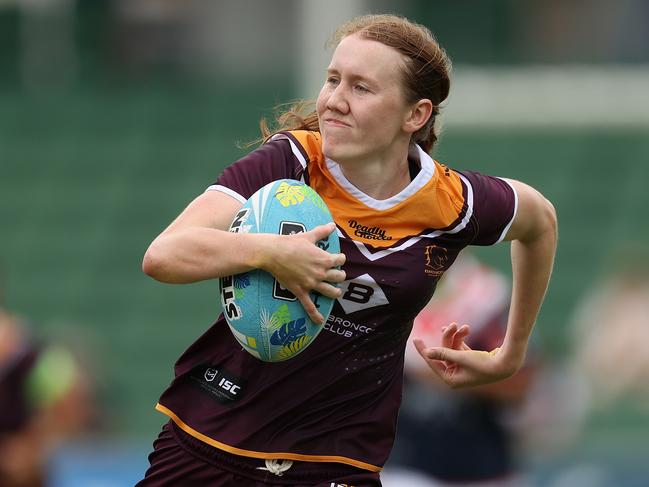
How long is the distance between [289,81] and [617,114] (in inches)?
138

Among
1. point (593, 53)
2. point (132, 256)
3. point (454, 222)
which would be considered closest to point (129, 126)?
point (132, 256)

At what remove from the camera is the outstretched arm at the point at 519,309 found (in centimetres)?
479

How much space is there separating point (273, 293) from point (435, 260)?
0.72 metres

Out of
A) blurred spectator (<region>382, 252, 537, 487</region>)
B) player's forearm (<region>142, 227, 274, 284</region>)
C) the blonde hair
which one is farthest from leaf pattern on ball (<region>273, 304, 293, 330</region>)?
blurred spectator (<region>382, 252, 537, 487</region>)

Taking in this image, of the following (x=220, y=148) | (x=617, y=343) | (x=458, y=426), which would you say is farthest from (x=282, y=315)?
(x=220, y=148)

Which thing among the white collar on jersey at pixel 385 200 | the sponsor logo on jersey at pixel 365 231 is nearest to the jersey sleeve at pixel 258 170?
the white collar on jersey at pixel 385 200

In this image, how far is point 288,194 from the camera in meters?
4.05

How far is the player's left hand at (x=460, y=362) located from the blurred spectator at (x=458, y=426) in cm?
326

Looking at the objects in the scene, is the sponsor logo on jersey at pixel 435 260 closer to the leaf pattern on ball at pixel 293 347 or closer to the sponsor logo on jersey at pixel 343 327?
the sponsor logo on jersey at pixel 343 327

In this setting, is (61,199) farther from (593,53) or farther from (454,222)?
(454,222)

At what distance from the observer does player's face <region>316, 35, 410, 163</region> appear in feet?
13.9

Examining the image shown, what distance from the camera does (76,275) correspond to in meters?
14.5

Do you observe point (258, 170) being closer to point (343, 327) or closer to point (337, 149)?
point (337, 149)

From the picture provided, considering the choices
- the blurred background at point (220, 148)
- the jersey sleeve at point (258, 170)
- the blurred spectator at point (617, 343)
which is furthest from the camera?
the blurred background at point (220, 148)
